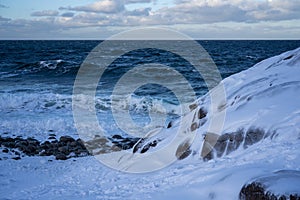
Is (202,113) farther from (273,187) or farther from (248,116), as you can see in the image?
(273,187)

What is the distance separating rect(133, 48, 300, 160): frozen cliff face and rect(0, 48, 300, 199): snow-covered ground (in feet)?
0.06

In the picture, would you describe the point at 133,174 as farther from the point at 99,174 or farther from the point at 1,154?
the point at 1,154

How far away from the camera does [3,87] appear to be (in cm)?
2252

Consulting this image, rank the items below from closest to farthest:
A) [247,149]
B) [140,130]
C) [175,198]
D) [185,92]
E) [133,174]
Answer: [175,198], [247,149], [133,174], [140,130], [185,92]

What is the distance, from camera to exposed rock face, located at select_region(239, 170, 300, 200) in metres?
3.33

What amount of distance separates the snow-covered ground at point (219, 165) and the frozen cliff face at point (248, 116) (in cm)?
2

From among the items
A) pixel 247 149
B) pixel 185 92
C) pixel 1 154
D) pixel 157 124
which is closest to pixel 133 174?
pixel 247 149

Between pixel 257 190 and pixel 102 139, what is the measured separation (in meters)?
8.93

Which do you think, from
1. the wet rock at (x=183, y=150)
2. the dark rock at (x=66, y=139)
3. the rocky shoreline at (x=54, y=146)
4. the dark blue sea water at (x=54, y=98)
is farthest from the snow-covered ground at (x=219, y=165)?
the dark blue sea water at (x=54, y=98)

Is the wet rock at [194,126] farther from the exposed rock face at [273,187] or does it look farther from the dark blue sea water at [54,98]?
the dark blue sea water at [54,98]

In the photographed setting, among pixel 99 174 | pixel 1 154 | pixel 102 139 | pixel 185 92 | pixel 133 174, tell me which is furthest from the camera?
pixel 185 92

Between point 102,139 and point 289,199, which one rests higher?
point 289,199

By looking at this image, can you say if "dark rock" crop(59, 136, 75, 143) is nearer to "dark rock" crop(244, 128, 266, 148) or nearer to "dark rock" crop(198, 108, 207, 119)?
"dark rock" crop(198, 108, 207, 119)

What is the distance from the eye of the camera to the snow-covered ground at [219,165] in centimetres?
456
